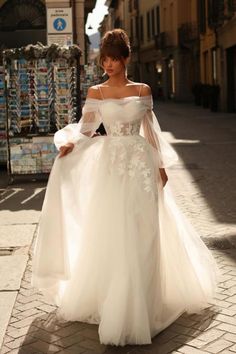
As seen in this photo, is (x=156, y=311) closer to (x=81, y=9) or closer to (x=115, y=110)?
(x=115, y=110)

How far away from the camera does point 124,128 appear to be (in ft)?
13.1

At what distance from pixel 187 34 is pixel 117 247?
39.3 meters

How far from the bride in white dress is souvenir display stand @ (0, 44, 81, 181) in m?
5.76

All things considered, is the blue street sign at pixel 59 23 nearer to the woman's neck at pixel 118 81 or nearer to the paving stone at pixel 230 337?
the woman's neck at pixel 118 81

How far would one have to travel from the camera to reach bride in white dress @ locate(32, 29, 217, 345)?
3.74 m

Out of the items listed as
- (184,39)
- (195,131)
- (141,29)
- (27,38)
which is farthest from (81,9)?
(141,29)

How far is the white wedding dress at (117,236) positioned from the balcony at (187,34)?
37.1 m

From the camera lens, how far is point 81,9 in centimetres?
1772

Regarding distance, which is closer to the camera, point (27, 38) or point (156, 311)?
point (156, 311)

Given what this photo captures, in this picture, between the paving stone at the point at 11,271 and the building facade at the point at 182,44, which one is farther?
the building facade at the point at 182,44

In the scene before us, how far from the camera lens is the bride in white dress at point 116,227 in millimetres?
3740

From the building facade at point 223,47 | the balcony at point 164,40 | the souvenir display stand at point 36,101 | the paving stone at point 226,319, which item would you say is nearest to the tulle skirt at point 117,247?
the paving stone at point 226,319

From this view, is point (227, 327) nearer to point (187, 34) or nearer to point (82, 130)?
point (82, 130)

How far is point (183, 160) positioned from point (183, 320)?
875cm
